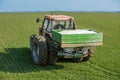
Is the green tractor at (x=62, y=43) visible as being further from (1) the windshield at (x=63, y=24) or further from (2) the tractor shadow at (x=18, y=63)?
(2) the tractor shadow at (x=18, y=63)

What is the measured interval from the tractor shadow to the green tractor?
1.00 ft

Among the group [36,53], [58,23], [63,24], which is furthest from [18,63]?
[63,24]

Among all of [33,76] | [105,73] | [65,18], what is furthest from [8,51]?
[105,73]

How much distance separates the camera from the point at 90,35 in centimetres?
1236

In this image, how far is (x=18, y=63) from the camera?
45.4 feet

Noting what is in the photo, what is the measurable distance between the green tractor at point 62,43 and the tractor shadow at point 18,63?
304mm

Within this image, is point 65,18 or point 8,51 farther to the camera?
point 8,51

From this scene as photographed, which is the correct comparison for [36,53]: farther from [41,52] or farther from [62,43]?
[62,43]

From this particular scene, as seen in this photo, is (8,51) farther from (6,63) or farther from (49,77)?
(49,77)

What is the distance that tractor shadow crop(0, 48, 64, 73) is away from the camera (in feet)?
41.9

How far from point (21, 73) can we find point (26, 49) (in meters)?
5.80

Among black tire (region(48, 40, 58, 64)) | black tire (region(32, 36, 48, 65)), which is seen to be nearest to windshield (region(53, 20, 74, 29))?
black tire (region(32, 36, 48, 65))

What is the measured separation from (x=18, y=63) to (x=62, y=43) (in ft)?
9.36

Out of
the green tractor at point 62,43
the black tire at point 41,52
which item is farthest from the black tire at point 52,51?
the black tire at point 41,52
